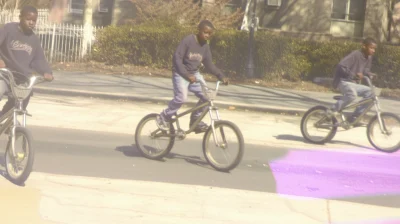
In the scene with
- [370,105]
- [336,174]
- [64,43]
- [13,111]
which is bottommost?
[336,174]

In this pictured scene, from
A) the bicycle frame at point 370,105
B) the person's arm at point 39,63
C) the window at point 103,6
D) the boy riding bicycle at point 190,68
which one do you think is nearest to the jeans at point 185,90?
the boy riding bicycle at point 190,68

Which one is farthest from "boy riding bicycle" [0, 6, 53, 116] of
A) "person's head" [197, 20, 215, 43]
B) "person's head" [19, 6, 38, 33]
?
"person's head" [197, 20, 215, 43]

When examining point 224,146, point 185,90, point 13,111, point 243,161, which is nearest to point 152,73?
point 243,161

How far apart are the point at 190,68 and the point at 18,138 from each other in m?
2.48

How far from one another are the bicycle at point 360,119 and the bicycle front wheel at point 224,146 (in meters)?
3.06

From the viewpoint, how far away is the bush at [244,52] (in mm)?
20078

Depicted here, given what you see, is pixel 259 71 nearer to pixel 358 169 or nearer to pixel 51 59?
pixel 51 59

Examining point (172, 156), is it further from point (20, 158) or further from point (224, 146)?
point (20, 158)

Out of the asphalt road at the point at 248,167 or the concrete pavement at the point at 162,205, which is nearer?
the concrete pavement at the point at 162,205

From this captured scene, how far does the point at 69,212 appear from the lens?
6.20m

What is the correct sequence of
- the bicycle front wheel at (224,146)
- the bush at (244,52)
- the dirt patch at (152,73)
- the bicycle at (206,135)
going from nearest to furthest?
the bicycle front wheel at (224,146) < the bicycle at (206,135) < the dirt patch at (152,73) < the bush at (244,52)

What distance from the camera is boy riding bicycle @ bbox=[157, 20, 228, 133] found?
8.51 metres

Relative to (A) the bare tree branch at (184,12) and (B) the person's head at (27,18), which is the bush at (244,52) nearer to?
(A) the bare tree branch at (184,12)

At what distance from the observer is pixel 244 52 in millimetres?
20703
